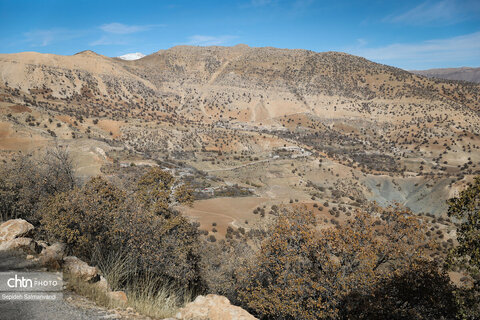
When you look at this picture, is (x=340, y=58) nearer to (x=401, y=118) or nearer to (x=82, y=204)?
(x=401, y=118)

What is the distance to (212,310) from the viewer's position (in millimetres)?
8234

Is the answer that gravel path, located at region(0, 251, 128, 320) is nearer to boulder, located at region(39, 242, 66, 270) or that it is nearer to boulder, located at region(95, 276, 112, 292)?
boulder, located at region(95, 276, 112, 292)

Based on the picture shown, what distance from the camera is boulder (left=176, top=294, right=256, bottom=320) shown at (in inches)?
290

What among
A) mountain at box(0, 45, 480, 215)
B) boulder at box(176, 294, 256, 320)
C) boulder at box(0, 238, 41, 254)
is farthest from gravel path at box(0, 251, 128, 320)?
mountain at box(0, 45, 480, 215)

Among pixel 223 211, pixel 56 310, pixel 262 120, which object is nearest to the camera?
pixel 56 310

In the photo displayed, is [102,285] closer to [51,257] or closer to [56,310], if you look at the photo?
[51,257]

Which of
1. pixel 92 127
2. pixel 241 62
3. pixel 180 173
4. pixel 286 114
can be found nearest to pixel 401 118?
pixel 286 114

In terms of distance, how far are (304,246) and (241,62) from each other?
426 ft

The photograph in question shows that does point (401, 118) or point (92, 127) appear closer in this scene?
point (92, 127)

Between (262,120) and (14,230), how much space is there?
→ 97259mm

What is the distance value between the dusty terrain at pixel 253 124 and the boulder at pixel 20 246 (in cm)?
2368

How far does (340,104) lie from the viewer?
107875 millimetres

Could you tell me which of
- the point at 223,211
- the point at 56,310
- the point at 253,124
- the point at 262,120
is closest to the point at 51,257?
the point at 56,310

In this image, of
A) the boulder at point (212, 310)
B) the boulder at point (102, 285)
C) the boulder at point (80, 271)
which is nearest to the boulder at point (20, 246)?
the boulder at point (80, 271)
